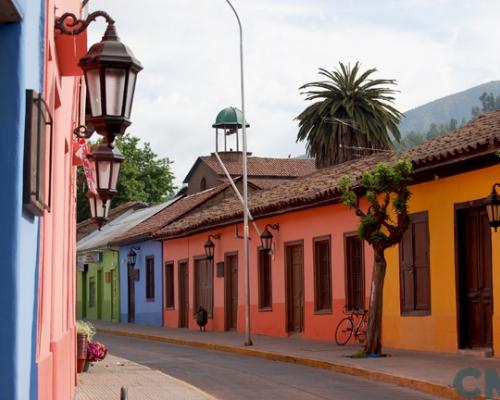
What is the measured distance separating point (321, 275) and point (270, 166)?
46777 mm

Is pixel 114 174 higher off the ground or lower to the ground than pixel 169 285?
higher

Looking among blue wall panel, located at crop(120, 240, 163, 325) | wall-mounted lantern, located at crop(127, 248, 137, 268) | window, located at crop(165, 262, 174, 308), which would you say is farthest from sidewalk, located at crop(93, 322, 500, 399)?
wall-mounted lantern, located at crop(127, 248, 137, 268)

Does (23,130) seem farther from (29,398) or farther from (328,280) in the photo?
(328,280)

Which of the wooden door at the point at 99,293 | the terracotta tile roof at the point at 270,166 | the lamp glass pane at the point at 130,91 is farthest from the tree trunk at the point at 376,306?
the terracotta tile roof at the point at 270,166

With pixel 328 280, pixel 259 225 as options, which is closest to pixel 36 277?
pixel 328 280

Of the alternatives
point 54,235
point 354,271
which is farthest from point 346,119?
point 54,235

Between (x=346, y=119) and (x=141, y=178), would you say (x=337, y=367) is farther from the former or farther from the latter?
(x=141, y=178)

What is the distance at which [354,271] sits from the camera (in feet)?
73.4

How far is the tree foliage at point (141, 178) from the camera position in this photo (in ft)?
229

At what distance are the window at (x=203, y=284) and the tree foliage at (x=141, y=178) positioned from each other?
3703cm

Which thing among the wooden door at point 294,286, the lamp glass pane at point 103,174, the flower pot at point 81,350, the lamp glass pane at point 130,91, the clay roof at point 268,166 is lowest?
the flower pot at point 81,350

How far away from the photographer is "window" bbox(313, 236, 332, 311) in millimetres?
23641

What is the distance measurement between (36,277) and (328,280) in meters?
18.5

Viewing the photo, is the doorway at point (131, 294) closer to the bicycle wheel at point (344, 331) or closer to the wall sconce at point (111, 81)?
the bicycle wheel at point (344, 331)
